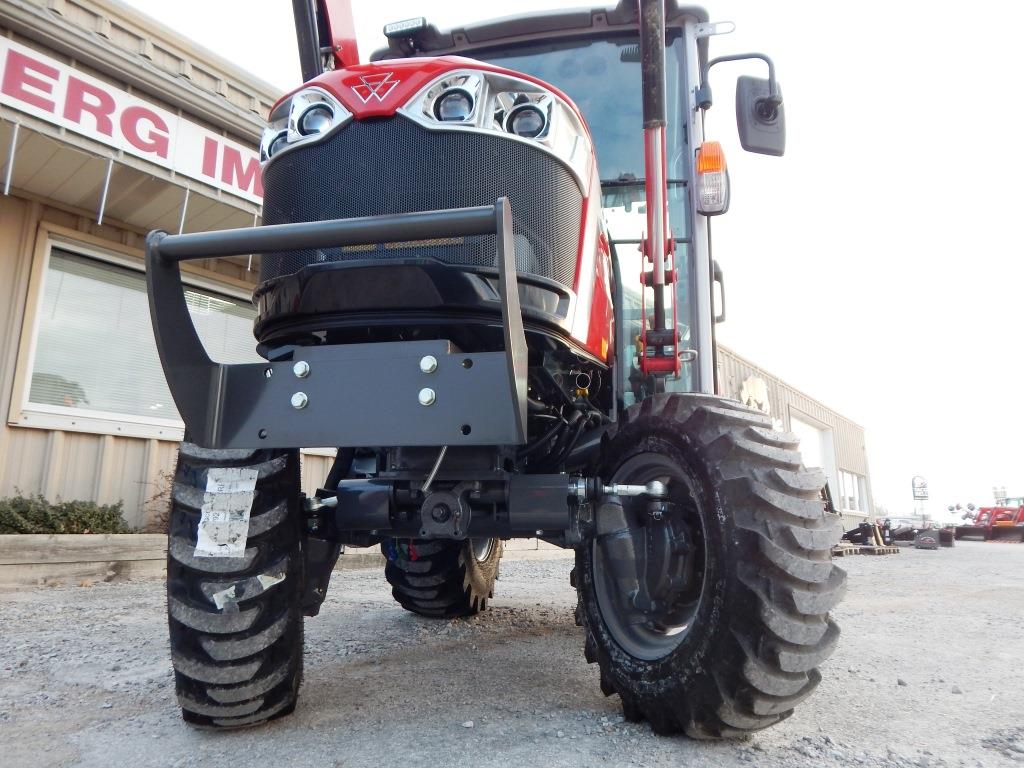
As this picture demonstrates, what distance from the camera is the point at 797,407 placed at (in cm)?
2102

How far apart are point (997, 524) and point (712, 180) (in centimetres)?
2683

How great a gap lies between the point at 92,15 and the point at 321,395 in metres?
6.25

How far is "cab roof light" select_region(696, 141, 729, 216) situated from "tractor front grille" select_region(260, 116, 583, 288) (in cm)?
77

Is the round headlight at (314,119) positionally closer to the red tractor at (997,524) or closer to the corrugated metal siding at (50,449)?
the corrugated metal siding at (50,449)

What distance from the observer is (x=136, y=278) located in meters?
7.12

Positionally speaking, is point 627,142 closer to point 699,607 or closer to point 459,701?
point 699,607

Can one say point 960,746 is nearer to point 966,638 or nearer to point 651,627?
point 651,627

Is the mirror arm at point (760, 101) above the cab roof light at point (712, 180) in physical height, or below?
above

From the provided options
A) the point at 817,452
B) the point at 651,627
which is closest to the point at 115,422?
the point at 651,627

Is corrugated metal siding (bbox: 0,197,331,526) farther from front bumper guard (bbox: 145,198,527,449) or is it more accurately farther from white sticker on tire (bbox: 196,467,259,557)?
front bumper guard (bbox: 145,198,527,449)

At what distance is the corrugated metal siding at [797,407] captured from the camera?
15227 mm

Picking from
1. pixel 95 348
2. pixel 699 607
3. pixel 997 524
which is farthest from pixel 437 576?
pixel 997 524

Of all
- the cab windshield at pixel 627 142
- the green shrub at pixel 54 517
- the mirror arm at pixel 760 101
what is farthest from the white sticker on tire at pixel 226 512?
the green shrub at pixel 54 517

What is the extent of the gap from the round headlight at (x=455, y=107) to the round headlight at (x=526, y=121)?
0.42 ft
